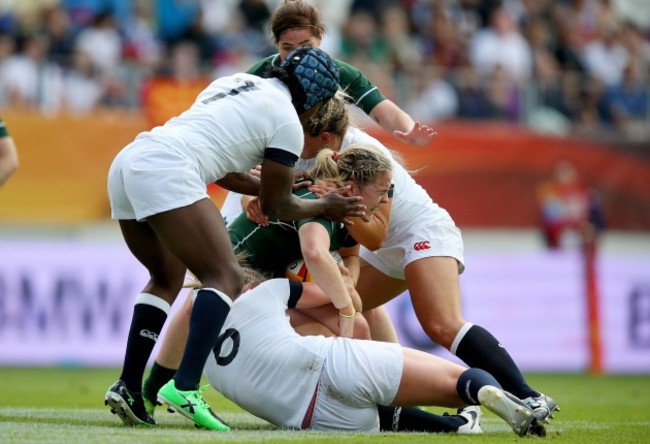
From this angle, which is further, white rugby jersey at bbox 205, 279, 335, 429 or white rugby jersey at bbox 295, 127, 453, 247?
white rugby jersey at bbox 295, 127, 453, 247

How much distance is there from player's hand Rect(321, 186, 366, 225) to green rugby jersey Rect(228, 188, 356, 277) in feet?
1.19

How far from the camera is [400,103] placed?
16.1 meters

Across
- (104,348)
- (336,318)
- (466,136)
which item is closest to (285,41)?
(336,318)

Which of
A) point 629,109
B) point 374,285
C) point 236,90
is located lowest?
point 374,285

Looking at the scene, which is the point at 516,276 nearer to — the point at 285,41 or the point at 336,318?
the point at 285,41

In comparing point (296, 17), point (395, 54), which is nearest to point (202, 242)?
point (296, 17)

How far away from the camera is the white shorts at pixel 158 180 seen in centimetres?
597

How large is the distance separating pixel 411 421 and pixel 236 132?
5.70 ft

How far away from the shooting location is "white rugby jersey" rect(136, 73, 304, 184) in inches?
239

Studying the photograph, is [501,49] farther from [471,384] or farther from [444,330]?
[471,384]

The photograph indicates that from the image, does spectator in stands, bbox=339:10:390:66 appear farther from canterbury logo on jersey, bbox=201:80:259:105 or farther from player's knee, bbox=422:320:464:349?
canterbury logo on jersey, bbox=201:80:259:105

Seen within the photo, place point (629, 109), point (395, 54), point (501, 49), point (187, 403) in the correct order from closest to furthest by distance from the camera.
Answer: point (187, 403) < point (395, 54) < point (629, 109) < point (501, 49)

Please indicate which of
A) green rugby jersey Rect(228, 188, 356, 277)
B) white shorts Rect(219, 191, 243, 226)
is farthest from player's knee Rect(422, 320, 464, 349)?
white shorts Rect(219, 191, 243, 226)

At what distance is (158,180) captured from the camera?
19.6 ft
